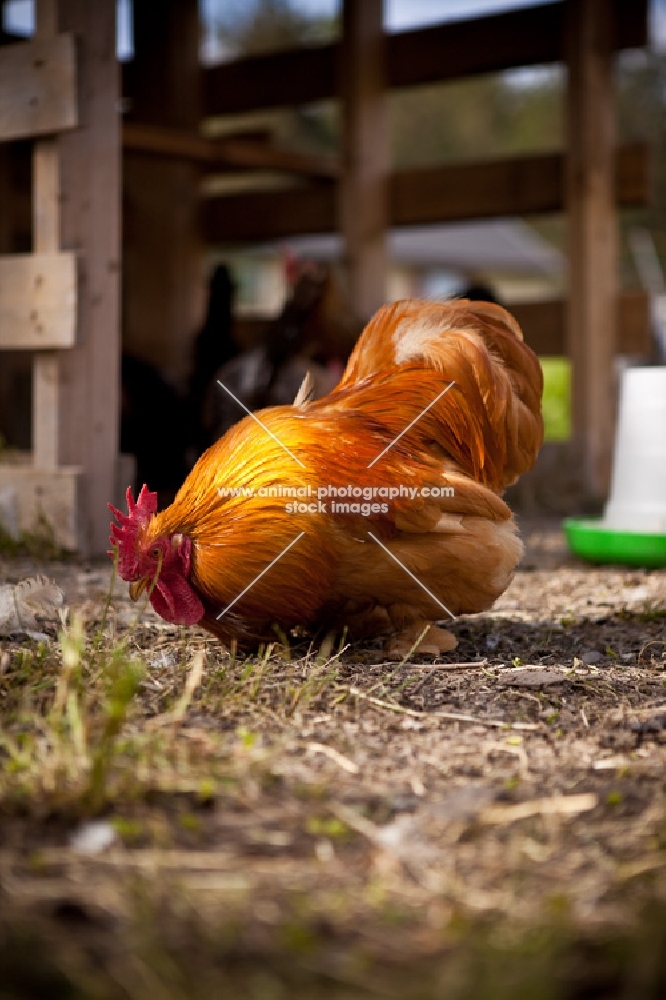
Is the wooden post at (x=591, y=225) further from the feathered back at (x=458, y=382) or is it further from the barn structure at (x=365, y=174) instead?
the feathered back at (x=458, y=382)

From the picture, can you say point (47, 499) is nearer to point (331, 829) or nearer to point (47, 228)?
point (47, 228)

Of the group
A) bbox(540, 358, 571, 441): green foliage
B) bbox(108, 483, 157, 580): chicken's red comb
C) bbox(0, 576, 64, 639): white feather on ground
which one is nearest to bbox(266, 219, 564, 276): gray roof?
bbox(540, 358, 571, 441): green foliage

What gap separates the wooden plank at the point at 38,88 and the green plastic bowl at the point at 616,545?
268cm

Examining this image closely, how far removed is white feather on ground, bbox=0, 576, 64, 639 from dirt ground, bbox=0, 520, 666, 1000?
0.25 meters

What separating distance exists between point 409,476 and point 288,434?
1.12ft

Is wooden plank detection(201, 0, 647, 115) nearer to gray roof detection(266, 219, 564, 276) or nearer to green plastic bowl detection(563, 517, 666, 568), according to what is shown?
green plastic bowl detection(563, 517, 666, 568)

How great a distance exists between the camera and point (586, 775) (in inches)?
81.4

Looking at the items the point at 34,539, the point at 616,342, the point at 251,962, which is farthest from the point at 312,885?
the point at 616,342

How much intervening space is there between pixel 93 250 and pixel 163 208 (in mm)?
3125

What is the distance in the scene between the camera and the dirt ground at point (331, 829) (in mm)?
1371

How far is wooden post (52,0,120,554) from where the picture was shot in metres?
4.46

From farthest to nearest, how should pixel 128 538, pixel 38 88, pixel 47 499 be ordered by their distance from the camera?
pixel 47 499
pixel 38 88
pixel 128 538

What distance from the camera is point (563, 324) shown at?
7.14 meters

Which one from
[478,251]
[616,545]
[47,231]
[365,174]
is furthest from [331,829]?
[478,251]
